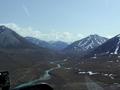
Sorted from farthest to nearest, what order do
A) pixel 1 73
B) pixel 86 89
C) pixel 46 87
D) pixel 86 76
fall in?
pixel 86 76, pixel 86 89, pixel 1 73, pixel 46 87

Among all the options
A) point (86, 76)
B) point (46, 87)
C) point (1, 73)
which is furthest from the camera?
point (86, 76)

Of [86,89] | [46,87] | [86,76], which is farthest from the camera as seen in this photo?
[86,76]

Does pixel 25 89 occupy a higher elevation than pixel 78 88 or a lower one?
higher

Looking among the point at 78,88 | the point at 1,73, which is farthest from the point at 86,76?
the point at 1,73

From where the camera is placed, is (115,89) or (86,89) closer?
(115,89)

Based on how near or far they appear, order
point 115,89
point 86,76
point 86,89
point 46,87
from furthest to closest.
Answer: point 86,76 < point 86,89 < point 115,89 < point 46,87

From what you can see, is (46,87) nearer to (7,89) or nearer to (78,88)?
(7,89)

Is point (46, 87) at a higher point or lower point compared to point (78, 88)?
higher

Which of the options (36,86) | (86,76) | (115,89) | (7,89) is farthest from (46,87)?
(86,76)

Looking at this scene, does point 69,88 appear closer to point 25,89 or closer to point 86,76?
point 86,76
